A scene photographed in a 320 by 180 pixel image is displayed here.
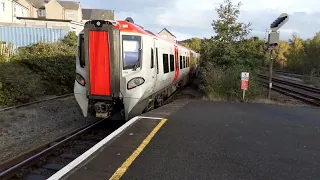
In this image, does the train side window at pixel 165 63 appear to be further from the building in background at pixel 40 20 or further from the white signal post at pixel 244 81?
the building in background at pixel 40 20

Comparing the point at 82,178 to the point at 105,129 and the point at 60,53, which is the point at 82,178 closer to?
the point at 105,129

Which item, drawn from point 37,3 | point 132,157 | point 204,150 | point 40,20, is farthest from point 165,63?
point 37,3

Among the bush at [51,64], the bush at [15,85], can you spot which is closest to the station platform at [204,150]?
the bush at [15,85]

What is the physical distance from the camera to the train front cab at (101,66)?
748cm

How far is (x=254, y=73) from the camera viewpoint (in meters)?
16.0

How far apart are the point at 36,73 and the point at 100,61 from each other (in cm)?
883

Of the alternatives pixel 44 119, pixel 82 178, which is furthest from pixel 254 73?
pixel 82 178

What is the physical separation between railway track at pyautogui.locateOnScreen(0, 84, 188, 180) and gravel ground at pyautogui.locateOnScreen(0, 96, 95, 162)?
72cm

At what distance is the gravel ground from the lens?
7.31m

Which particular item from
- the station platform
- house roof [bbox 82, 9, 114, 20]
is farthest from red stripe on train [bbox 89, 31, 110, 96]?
house roof [bbox 82, 9, 114, 20]

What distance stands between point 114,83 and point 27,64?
9.29 meters

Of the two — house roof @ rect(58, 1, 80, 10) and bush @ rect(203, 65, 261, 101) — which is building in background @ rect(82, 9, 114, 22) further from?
bush @ rect(203, 65, 261, 101)

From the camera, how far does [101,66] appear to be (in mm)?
7574

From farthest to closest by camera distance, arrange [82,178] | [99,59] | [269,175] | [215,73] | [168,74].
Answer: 1. [215,73]
2. [168,74]
3. [99,59]
4. [269,175]
5. [82,178]
